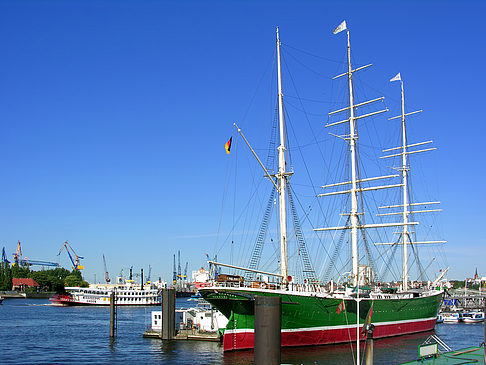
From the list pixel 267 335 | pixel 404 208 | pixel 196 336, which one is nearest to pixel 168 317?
pixel 196 336

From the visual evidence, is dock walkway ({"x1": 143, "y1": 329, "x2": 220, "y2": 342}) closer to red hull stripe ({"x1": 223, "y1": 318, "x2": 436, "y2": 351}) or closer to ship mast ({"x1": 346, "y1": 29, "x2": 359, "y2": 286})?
red hull stripe ({"x1": 223, "y1": 318, "x2": 436, "y2": 351})

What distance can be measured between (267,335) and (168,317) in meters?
37.7

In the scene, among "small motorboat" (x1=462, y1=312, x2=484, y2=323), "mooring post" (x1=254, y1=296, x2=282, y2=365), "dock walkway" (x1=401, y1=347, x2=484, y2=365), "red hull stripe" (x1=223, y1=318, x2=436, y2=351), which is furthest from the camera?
"small motorboat" (x1=462, y1=312, x2=484, y2=323)

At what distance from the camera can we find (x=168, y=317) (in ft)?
182

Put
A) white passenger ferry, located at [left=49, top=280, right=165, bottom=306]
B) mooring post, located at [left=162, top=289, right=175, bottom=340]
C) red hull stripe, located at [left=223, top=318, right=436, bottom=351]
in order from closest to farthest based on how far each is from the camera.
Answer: red hull stripe, located at [left=223, top=318, right=436, bottom=351]
mooring post, located at [left=162, top=289, right=175, bottom=340]
white passenger ferry, located at [left=49, top=280, right=165, bottom=306]

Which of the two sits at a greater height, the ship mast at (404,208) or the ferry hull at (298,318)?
the ship mast at (404,208)

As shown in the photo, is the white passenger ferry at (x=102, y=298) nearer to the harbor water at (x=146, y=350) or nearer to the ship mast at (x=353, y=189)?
the harbor water at (x=146, y=350)

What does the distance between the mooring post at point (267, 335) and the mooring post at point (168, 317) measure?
35.7 metres

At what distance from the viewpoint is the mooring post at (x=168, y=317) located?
54844mm

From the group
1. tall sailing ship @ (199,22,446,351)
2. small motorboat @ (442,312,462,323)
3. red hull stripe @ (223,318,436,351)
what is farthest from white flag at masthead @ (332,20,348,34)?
small motorboat @ (442,312,462,323)

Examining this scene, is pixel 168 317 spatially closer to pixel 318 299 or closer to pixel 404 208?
pixel 318 299

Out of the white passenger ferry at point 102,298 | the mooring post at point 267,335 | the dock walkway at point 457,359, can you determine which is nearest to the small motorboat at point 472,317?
the dock walkway at point 457,359

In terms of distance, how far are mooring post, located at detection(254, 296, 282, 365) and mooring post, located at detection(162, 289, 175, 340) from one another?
3574 cm

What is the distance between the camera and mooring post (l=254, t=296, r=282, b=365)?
20.0 meters
